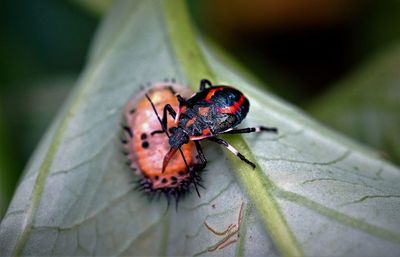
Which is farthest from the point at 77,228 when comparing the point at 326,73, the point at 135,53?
the point at 326,73

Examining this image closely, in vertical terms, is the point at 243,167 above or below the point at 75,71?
below

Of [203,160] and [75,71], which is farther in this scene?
[75,71]

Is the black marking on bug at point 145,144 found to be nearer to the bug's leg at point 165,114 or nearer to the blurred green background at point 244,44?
the bug's leg at point 165,114

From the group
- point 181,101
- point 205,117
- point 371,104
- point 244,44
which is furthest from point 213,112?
point 244,44

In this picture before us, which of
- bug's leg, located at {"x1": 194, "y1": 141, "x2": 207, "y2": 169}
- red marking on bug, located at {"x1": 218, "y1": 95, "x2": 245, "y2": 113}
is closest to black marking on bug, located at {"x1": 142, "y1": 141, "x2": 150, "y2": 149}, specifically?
bug's leg, located at {"x1": 194, "y1": 141, "x2": 207, "y2": 169}

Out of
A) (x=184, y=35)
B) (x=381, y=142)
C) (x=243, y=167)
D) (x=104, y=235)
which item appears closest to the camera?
(x=243, y=167)

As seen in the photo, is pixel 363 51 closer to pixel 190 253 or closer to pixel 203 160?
pixel 203 160

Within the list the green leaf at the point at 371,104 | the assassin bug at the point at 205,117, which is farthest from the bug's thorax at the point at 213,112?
the green leaf at the point at 371,104
